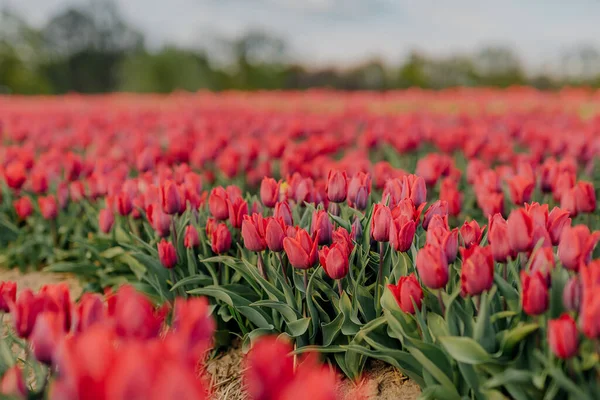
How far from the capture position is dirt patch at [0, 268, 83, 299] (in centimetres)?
379

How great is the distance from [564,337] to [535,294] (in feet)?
0.52

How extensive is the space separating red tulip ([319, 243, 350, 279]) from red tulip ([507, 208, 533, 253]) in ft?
1.91

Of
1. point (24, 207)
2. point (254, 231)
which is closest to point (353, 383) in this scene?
point (254, 231)

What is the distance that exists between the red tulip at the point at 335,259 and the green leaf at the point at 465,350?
46cm

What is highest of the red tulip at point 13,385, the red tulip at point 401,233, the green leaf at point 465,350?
the red tulip at point 401,233

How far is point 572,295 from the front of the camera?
164cm

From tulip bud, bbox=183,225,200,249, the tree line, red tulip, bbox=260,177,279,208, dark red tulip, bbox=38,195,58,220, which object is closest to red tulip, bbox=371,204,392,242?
red tulip, bbox=260,177,279,208

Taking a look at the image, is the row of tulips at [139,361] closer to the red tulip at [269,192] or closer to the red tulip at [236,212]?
the red tulip at [236,212]

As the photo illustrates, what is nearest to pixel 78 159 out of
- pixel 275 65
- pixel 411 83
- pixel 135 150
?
pixel 135 150

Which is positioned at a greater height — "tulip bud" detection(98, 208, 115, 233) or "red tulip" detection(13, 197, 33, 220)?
"tulip bud" detection(98, 208, 115, 233)

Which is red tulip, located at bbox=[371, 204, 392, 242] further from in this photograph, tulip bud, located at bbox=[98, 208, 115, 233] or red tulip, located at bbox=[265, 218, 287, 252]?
tulip bud, located at bbox=[98, 208, 115, 233]

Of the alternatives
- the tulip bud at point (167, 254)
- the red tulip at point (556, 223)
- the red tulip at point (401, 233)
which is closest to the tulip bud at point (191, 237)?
the tulip bud at point (167, 254)

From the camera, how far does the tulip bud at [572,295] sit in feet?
5.36

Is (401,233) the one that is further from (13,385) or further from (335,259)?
(13,385)
